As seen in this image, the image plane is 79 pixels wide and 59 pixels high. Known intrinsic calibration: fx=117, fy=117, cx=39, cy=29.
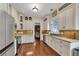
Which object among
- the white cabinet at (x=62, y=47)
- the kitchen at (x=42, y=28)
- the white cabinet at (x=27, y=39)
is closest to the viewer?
the kitchen at (x=42, y=28)

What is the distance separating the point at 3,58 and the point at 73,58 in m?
0.71

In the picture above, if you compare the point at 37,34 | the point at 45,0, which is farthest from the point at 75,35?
the point at 37,34

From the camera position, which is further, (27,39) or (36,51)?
(27,39)

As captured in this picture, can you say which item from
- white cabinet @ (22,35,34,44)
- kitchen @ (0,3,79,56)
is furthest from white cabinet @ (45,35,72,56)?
white cabinet @ (22,35,34,44)

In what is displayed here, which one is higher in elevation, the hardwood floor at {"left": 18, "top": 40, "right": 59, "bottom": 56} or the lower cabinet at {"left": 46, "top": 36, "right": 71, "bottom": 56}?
the lower cabinet at {"left": 46, "top": 36, "right": 71, "bottom": 56}

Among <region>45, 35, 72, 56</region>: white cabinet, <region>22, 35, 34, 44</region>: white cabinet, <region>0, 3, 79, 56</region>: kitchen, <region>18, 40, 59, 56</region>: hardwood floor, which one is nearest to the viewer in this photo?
<region>0, 3, 79, 56</region>: kitchen

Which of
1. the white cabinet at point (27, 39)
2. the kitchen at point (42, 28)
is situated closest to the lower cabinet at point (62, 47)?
the kitchen at point (42, 28)

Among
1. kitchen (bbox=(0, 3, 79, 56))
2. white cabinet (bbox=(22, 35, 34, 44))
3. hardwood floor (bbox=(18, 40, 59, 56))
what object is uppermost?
kitchen (bbox=(0, 3, 79, 56))

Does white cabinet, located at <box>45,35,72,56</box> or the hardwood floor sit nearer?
white cabinet, located at <box>45,35,72,56</box>

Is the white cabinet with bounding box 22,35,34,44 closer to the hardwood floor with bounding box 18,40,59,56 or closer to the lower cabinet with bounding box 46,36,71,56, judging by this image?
the hardwood floor with bounding box 18,40,59,56

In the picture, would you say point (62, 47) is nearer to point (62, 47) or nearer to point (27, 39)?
point (62, 47)

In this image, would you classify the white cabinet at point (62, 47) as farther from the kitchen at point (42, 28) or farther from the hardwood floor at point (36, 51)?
the hardwood floor at point (36, 51)

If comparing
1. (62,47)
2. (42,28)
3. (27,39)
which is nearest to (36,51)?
(62,47)

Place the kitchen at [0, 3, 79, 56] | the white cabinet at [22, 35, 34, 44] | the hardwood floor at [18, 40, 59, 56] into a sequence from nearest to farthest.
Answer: the kitchen at [0, 3, 79, 56] < the hardwood floor at [18, 40, 59, 56] < the white cabinet at [22, 35, 34, 44]
